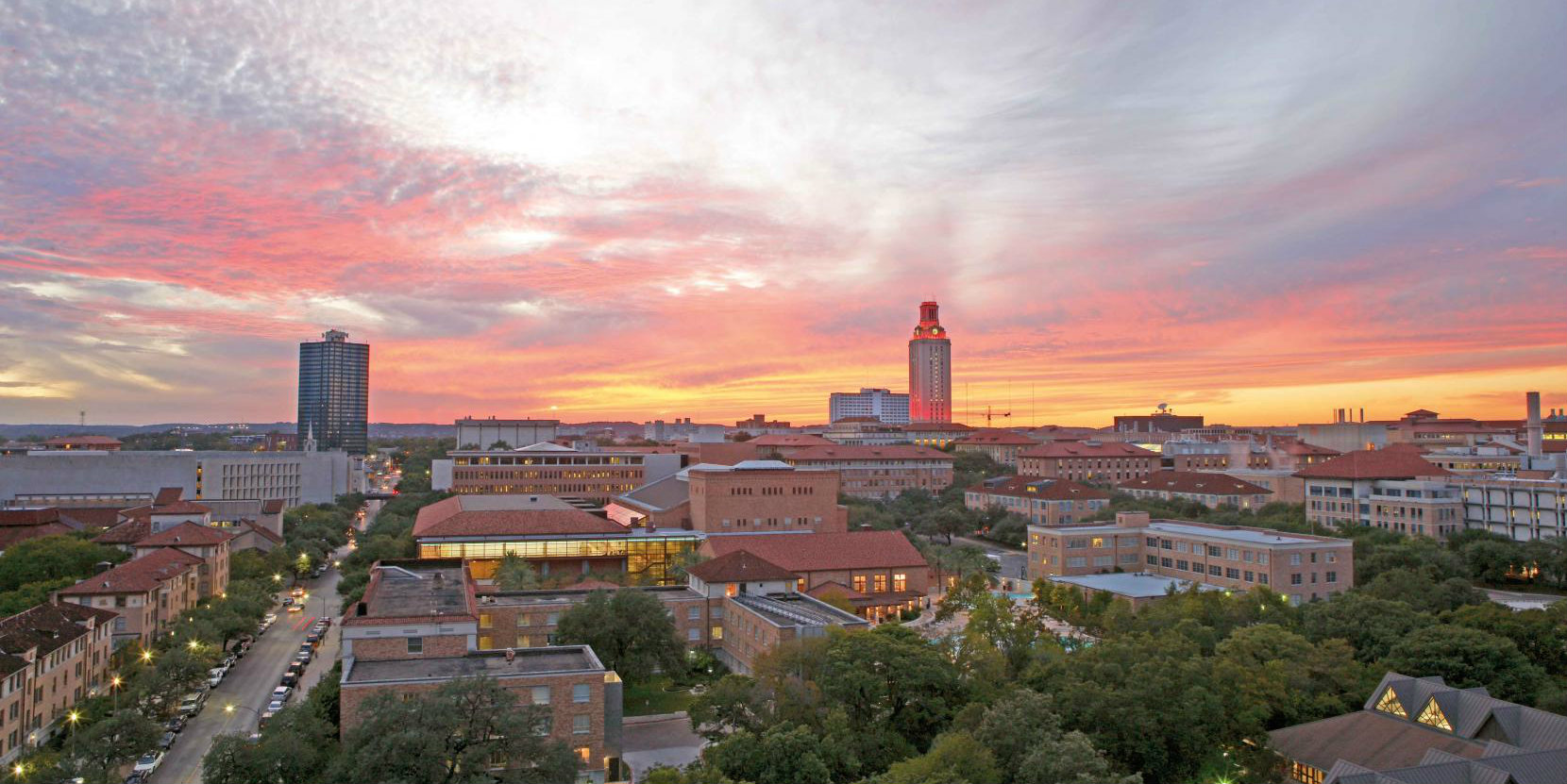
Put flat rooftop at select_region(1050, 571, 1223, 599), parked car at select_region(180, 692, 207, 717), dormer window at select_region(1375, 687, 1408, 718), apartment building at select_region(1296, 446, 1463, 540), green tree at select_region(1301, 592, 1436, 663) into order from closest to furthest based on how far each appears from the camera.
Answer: dormer window at select_region(1375, 687, 1408, 718) → green tree at select_region(1301, 592, 1436, 663) → parked car at select_region(180, 692, 207, 717) → flat rooftop at select_region(1050, 571, 1223, 599) → apartment building at select_region(1296, 446, 1463, 540)

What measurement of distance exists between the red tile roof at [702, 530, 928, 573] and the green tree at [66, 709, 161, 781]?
29.1 meters

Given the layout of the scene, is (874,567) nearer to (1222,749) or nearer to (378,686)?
(1222,749)

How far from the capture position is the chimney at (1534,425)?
8644 cm

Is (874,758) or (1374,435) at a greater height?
(1374,435)

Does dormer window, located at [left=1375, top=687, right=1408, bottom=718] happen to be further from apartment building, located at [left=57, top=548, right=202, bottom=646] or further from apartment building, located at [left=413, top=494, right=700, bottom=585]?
apartment building, located at [left=57, top=548, right=202, bottom=646]

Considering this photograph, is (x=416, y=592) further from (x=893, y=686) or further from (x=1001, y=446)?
(x=1001, y=446)

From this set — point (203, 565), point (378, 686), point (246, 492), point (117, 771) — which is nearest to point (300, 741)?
point (378, 686)

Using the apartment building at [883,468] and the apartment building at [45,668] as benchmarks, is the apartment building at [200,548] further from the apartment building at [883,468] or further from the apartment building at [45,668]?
the apartment building at [883,468]

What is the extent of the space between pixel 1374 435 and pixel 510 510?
103 m

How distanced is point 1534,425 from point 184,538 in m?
108

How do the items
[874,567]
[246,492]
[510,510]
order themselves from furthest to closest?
[246,492], [510,510], [874,567]

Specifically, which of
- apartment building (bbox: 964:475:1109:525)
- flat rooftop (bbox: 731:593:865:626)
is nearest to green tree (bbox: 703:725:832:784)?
flat rooftop (bbox: 731:593:865:626)

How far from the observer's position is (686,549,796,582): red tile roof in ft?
149

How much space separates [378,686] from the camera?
87.7ft
